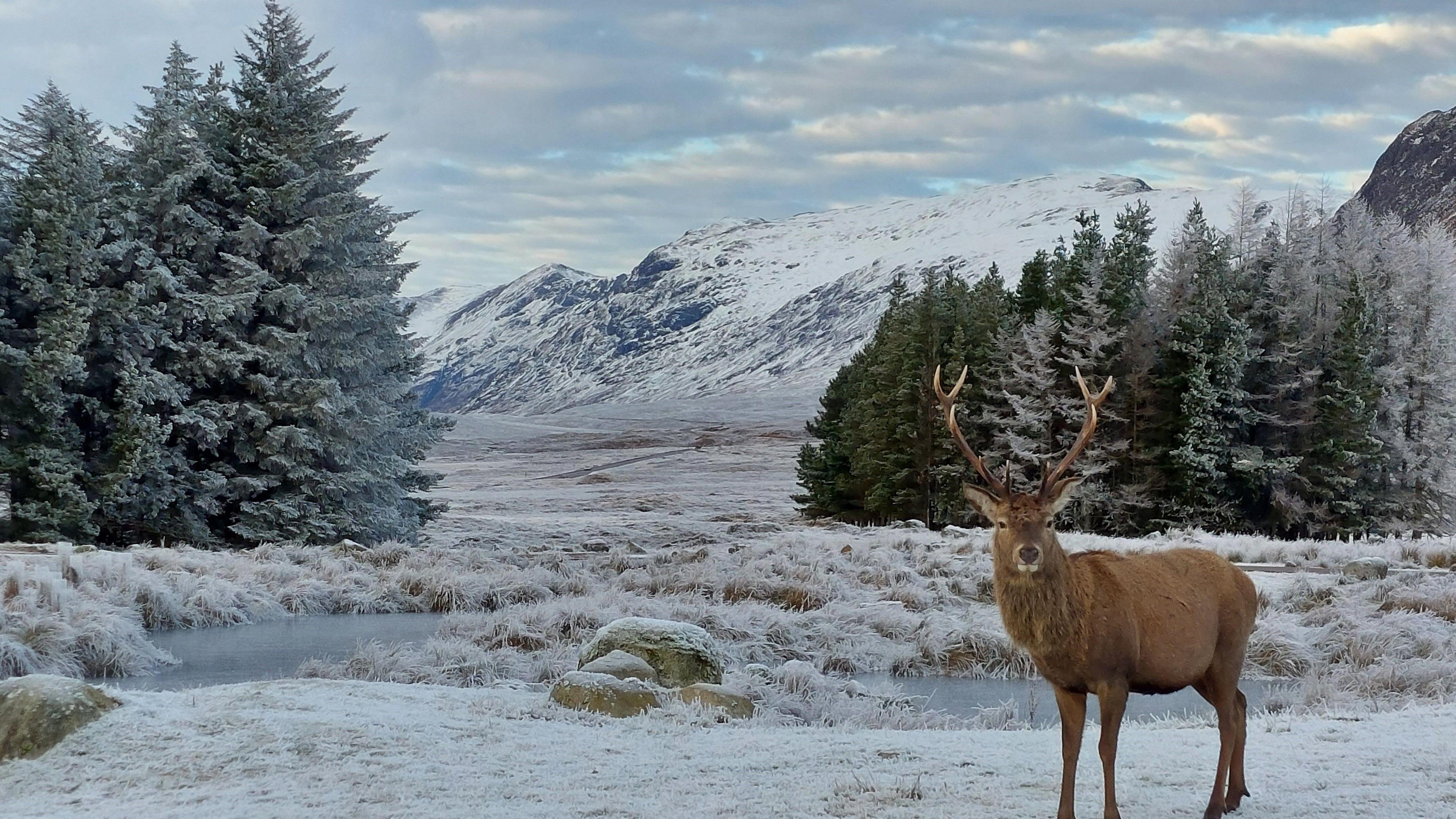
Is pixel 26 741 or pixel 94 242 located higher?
pixel 94 242

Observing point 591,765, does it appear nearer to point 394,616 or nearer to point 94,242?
point 394,616

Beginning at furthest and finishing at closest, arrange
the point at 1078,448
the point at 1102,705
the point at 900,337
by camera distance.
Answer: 1. the point at 900,337
2. the point at 1078,448
3. the point at 1102,705

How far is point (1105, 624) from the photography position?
21.0ft

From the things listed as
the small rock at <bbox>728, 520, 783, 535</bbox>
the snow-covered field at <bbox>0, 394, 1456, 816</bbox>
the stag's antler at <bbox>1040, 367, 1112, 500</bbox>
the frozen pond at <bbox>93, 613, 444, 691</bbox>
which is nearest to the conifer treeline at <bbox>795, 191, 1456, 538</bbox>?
the small rock at <bbox>728, 520, 783, 535</bbox>

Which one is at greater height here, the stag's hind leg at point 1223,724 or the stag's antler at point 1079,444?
the stag's antler at point 1079,444

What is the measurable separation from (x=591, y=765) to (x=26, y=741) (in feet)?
11.2

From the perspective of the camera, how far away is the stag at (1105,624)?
20.8ft

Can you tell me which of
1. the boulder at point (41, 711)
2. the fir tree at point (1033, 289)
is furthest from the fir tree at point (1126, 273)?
the boulder at point (41, 711)

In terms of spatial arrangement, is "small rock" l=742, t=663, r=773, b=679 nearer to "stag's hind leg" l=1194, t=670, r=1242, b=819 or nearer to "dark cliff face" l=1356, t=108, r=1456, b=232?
"stag's hind leg" l=1194, t=670, r=1242, b=819

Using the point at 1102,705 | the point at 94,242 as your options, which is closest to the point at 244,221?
the point at 94,242

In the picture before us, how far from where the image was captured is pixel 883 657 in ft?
50.8

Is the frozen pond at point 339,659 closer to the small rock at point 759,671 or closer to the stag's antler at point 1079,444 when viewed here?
the small rock at point 759,671

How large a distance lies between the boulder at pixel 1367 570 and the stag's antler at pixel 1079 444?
15.2 meters

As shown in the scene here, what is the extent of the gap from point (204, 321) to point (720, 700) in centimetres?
2130
